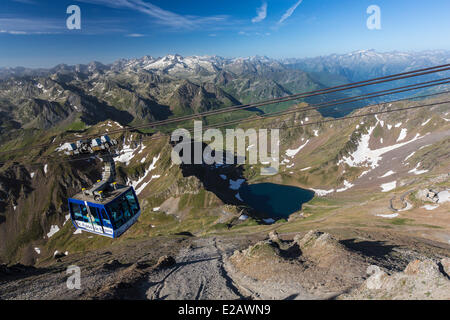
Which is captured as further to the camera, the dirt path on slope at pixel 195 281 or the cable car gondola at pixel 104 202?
the dirt path on slope at pixel 195 281

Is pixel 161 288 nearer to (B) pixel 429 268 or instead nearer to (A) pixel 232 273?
(A) pixel 232 273


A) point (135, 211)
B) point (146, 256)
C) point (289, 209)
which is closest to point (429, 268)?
point (135, 211)

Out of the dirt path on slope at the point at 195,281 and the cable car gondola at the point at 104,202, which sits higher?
the cable car gondola at the point at 104,202

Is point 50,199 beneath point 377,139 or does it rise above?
beneath

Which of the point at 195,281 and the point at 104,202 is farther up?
the point at 104,202

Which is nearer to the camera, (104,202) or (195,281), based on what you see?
(104,202)

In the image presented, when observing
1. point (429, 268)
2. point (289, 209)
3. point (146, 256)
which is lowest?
point (289, 209)

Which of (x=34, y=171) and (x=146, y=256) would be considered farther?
(x=34, y=171)
